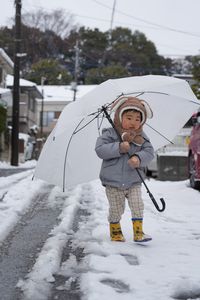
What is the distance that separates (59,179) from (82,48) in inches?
1750

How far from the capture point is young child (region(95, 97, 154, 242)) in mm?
4062

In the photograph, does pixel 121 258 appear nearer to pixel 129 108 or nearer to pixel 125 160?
pixel 125 160

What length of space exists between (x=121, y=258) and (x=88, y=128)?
67.4 inches

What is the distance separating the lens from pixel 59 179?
4.71 metres

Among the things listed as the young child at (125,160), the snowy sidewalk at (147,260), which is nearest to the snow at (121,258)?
the snowy sidewalk at (147,260)

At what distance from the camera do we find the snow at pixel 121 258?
2.74 meters

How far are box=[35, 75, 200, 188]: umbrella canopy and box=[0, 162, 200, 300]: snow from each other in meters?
0.62

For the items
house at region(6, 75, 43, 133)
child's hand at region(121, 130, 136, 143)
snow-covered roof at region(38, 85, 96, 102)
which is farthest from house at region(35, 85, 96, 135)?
child's hand at region(121, 130, 136, 143)

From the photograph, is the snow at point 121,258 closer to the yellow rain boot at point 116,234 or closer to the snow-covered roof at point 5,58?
the yellow rain boot at point 116,234

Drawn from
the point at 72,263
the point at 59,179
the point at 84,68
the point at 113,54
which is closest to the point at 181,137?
the point at 59,179

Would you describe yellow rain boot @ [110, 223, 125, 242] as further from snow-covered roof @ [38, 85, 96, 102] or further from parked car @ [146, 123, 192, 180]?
snow-covered roof @ [38, 85, 96, 102]

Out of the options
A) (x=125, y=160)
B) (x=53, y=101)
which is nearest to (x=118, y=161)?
(x=125, y=160)

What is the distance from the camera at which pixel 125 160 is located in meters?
4.12

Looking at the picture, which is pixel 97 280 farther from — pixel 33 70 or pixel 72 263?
pixel 33 70
